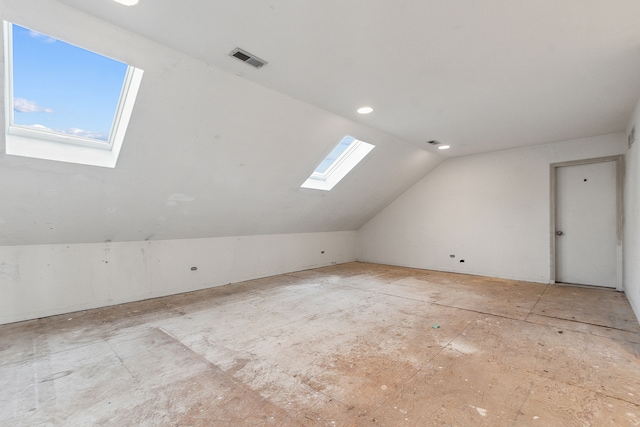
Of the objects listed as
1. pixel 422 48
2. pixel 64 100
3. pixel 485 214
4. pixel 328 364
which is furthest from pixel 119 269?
pixel 485 214

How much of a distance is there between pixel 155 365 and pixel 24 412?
72 cm

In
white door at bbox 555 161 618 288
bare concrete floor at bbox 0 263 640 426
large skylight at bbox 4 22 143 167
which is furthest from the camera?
white door at bbox 555 161 618 288

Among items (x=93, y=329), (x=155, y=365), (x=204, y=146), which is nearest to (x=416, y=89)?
(x=204, y=146)

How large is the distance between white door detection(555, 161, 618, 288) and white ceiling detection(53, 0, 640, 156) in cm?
139

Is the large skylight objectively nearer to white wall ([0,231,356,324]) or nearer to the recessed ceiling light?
the recessed ceiling light

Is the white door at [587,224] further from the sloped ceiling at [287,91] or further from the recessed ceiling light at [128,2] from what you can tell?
the recessed ceiling light at [128,2]

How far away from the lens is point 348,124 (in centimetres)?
388

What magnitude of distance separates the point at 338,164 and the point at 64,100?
3.58 meters

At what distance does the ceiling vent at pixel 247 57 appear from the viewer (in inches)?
89.7

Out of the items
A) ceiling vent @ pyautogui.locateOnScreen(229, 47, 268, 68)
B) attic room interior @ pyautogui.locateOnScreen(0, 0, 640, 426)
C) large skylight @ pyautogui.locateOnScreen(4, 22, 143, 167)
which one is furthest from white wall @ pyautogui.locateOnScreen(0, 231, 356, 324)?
ceiling vent @ pyautogui.locateOnScreen(229, 47, 268, 68)

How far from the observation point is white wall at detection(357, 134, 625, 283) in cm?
495

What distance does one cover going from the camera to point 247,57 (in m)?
2.37

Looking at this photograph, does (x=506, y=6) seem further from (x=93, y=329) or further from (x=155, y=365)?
(x=93, y=329)

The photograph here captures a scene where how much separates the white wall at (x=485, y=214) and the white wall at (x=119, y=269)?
2.88 metres
